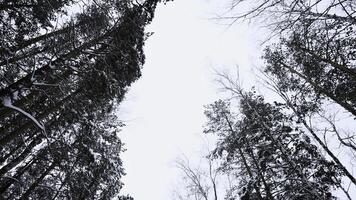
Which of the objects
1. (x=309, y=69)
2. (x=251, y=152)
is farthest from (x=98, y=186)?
(x=309, y=69)

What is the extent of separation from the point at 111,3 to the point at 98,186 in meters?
10.0

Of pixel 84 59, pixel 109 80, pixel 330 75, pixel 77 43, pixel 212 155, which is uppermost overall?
pixel 212 155

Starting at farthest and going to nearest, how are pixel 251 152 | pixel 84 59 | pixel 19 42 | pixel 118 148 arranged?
pixel 118 148 → pixel 251 152 → pixel 19 42 → pixel 84 59

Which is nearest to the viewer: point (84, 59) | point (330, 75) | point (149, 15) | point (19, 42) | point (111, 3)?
point (111, 3)

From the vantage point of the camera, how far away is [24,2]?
693cm

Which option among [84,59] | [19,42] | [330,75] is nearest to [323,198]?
[330,75]

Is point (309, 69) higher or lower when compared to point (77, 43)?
higher

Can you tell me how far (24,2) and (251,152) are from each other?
1146 cm

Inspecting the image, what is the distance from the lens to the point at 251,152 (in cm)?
1250

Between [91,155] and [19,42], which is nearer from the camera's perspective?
[19,42]

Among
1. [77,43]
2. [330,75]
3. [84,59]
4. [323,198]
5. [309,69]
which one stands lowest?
[323,198]

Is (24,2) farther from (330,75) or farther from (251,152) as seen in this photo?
(251,152)

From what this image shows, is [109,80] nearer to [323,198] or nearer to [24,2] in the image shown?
[24,2]

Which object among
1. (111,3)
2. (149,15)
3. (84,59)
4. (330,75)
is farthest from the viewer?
(330,75)
